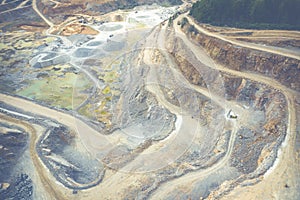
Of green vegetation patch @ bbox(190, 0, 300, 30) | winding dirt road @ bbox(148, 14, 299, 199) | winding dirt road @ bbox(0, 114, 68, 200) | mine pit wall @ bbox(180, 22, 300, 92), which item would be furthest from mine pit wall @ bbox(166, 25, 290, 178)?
winding dirt road @ bbox(0, 114, 68, 200)

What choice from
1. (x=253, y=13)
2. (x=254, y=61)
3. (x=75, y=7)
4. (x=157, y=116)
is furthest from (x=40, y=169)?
(x=75, y=7)

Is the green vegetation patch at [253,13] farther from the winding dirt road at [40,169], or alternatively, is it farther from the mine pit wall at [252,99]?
the winding dirt road at [40,169]

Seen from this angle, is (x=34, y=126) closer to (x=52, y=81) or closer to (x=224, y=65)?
(x=52, y=81)

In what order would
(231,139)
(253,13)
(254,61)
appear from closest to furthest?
(231,139), (254,61), (253,13)

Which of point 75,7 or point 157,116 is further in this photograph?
point 75,7

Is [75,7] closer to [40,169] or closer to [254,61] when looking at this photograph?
[254,61]

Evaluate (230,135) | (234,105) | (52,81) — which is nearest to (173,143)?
(230,135)

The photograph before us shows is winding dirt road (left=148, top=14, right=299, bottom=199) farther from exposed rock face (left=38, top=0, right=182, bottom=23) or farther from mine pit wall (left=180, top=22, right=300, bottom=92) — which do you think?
exposed rock face (left=38, top=0, right=182, bottom=23)

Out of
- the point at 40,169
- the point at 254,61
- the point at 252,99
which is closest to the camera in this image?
the point at 40,169
